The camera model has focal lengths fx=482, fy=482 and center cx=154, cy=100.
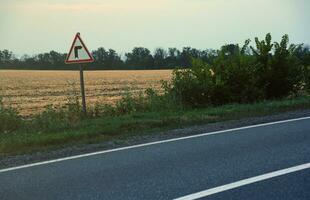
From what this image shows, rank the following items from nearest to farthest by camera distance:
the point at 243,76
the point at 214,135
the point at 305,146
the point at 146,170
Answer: the point at 146,170 < the point at 305,146 < the point at 214,135 < the point at 243,76

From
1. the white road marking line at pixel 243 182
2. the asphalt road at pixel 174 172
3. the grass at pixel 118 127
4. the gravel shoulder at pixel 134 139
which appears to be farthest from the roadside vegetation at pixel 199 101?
the white road marking line at pixel 243 182

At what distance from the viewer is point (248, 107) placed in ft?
45.9

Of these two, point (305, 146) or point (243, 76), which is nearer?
point (305, 146)

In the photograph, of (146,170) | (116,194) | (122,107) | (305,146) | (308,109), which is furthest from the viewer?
(122,107)

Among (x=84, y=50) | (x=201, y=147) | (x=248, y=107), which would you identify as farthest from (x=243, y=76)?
(x=201, y=147)

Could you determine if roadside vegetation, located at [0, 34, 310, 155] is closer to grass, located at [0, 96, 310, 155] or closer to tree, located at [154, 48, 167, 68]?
grass, located at [0, 96, 310, 155]

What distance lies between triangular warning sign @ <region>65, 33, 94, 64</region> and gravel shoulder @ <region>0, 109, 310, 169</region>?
3.48 m

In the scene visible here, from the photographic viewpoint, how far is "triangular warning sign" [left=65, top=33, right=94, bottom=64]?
12672 millimetres

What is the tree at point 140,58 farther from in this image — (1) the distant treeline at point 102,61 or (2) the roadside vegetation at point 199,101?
(2) the roadside vegetation at point 199,101

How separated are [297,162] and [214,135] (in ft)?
9.52

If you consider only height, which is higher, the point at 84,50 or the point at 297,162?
the point at 84,50

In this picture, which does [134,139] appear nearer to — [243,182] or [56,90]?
[243,182]

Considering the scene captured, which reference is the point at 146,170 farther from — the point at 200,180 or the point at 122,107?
the point at 122,107

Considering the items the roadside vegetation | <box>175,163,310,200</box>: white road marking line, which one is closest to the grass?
the roadside vegetation
